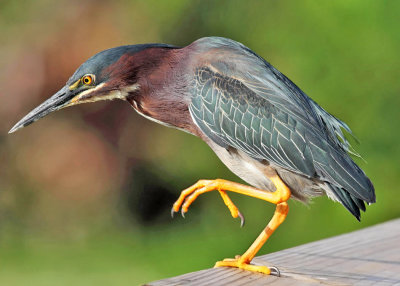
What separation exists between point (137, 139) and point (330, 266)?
221 centimetres

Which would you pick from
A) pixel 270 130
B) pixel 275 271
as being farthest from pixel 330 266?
pixel 270 130

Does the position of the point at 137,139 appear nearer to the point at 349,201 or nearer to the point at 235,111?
the point at 235,111

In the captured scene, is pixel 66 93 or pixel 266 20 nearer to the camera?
pixel 66 93

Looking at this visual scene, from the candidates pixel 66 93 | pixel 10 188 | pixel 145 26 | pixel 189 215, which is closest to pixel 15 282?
pixel 10 188

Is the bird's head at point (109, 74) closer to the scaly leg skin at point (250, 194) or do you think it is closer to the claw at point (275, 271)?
the scaly leg skin at point (250, 194)

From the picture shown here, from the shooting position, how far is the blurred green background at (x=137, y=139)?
372cm

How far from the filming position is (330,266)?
1.87m

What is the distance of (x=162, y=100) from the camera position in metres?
1.92

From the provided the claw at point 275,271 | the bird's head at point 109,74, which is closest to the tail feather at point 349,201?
the claw at point 275,271

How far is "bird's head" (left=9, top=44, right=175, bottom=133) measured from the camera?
6.24 feet

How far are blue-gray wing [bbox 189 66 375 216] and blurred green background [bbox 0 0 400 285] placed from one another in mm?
1703

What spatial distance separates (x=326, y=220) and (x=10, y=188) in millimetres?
1819

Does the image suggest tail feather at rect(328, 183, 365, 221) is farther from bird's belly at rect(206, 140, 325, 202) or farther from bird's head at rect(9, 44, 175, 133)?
bird's head at rect(9, 44, 175, 133)

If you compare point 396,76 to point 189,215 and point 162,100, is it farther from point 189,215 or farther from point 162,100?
point 162,100
